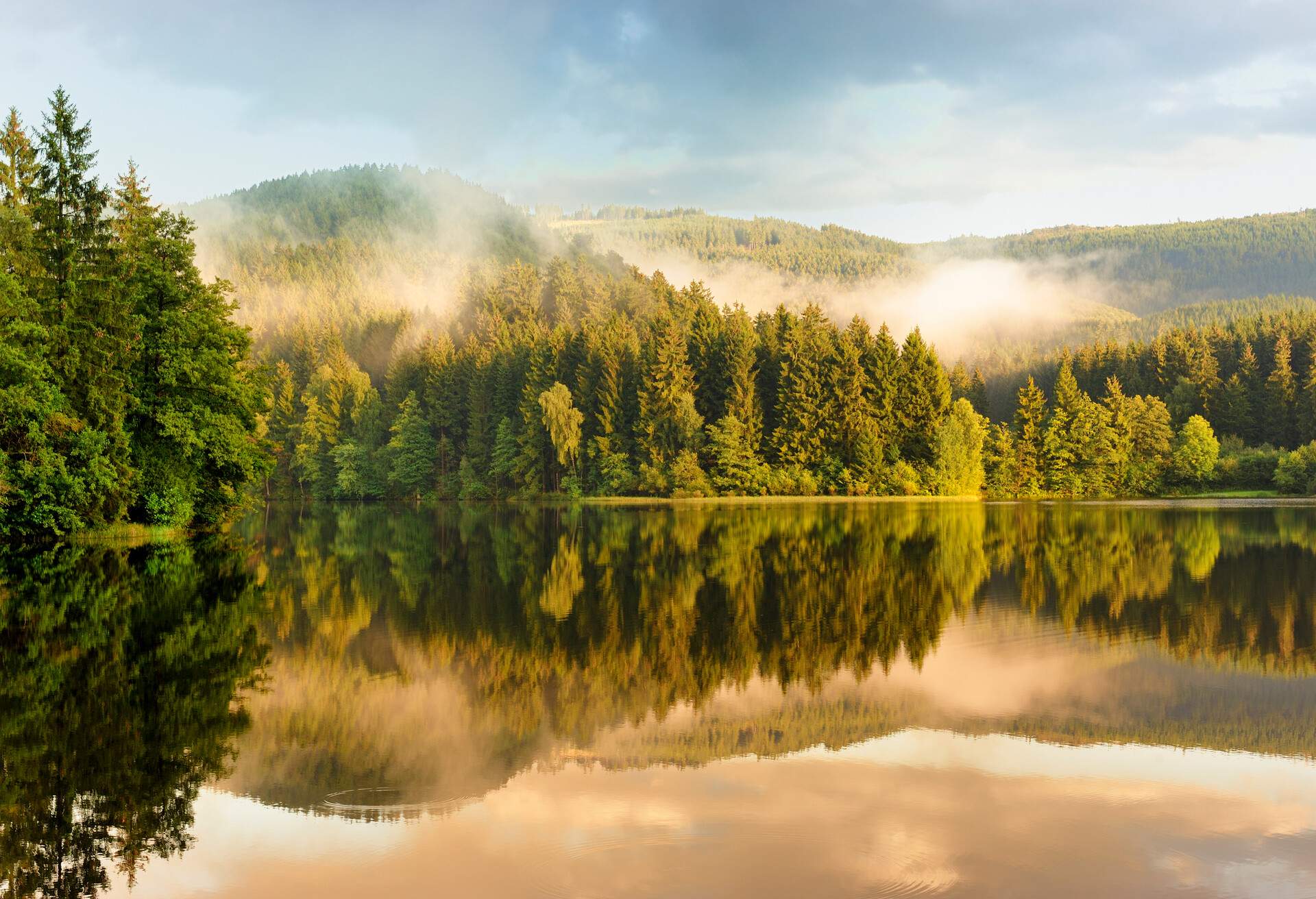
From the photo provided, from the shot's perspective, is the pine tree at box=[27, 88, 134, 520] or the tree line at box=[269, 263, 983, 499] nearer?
the pine tree at box=[27, 88, 134, 520]

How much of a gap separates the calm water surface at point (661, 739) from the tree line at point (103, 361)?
1174 cm

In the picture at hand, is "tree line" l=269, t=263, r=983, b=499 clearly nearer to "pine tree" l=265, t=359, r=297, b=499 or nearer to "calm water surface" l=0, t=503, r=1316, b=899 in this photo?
"pine tree" l=265, t=359, r=297, b=499

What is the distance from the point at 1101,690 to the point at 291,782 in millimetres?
10733

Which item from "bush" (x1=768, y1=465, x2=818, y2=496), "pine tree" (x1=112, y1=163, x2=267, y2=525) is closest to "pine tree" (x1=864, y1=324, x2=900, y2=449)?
"bush" (x1=768, y1=465, x2=818, y2=496)

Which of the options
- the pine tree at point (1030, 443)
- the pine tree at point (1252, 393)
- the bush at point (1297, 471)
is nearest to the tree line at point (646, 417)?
the pine tree at point (1030, 443)

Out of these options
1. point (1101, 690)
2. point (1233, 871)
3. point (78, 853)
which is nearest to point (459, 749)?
point (78, 853)

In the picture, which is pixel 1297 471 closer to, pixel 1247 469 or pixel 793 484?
pixel 1247 469

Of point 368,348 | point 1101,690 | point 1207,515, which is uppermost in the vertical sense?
point 368,348

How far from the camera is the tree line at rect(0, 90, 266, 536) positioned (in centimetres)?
3659

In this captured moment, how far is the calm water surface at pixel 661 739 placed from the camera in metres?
8.53

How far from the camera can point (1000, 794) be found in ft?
33.1

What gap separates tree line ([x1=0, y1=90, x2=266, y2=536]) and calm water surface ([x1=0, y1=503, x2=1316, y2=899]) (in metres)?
11.7

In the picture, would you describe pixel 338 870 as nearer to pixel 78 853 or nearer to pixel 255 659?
pixel 78 853

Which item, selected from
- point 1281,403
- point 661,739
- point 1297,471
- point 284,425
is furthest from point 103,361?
point 1281,403
